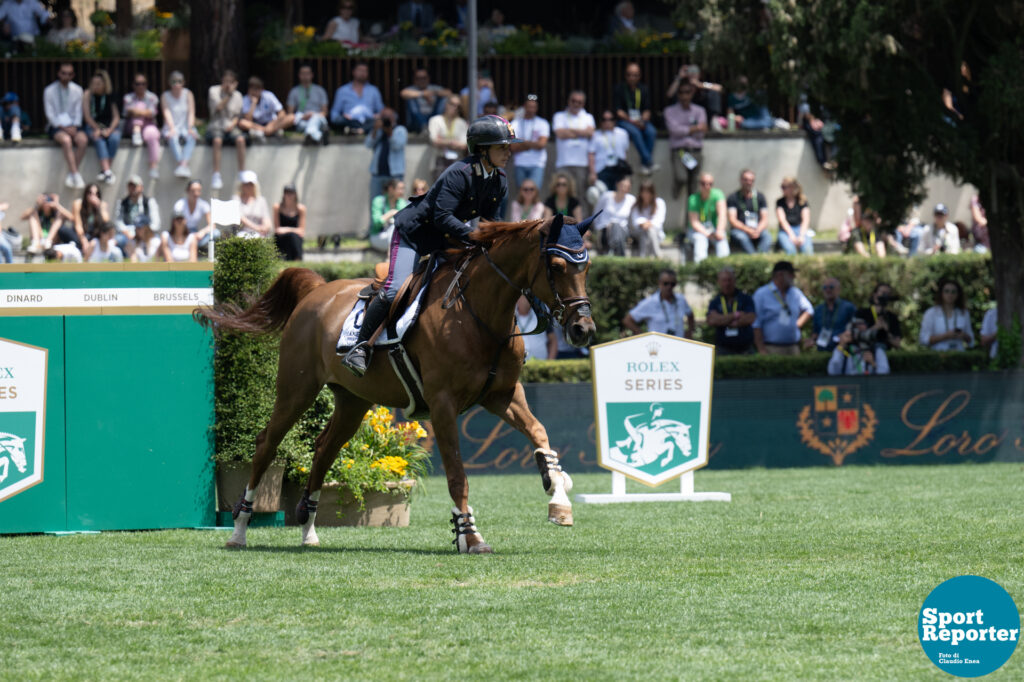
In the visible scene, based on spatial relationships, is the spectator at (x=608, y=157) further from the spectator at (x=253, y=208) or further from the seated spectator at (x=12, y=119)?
the seated spectator at (x=12, y=119)

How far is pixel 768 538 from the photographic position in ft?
30.5

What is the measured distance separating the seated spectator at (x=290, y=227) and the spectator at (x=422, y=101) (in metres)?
3.96

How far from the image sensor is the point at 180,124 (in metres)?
22.5

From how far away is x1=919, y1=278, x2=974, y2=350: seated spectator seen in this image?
1841cm

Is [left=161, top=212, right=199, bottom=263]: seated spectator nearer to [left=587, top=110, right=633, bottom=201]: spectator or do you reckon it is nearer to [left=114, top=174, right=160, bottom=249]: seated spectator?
[left=114, top=174, right=160, bottom=249]: seated spectator

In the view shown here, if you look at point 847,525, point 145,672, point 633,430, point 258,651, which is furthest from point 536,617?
point 633,430

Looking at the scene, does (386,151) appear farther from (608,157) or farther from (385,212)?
(608,157)

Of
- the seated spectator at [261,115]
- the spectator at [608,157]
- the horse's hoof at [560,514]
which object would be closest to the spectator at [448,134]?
the spectator at [608,157]

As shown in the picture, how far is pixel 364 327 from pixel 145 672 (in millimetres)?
3736

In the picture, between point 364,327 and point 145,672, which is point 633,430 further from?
point 145,672

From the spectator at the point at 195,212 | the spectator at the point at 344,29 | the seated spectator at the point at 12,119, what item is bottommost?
the spectator at the point at 195,212

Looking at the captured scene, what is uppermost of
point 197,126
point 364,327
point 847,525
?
point 197,126

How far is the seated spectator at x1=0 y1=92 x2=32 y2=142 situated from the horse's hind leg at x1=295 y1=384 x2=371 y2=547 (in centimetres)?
1527

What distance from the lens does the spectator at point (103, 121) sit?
22.3 metres
